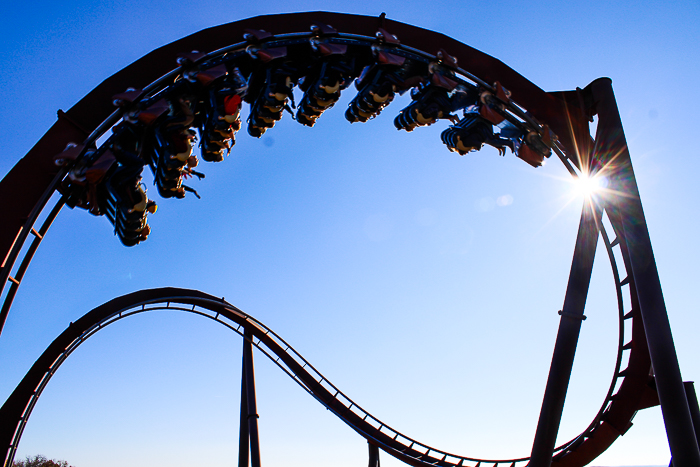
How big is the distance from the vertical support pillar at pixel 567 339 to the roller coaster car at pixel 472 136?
112 centimetres

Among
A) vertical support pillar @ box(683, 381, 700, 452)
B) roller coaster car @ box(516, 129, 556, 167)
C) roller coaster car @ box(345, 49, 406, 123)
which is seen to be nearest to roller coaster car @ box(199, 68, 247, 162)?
roller coaster car @ box(345, 49, 406, 123)

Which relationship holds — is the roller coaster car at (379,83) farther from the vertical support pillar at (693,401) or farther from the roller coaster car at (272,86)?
the vertical support pillar at (693,401)

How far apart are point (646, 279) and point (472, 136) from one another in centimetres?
218

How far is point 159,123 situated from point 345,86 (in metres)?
1.82

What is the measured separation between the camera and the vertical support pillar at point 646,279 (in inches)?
156

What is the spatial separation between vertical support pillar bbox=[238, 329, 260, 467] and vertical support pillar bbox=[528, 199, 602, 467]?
5.76 meters

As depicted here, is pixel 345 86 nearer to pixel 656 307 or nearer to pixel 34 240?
pixel 34 240

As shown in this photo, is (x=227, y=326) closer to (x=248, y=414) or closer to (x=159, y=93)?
(x=248, y=414)

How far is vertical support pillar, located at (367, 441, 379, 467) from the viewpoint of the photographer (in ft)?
31.7

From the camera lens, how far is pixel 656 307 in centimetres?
415

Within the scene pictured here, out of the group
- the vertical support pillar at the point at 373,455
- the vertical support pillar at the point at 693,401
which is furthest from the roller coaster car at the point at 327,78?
the vertical support pillar at the point at 373,455

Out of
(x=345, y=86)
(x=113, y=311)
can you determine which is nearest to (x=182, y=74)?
(x=345, y=86)

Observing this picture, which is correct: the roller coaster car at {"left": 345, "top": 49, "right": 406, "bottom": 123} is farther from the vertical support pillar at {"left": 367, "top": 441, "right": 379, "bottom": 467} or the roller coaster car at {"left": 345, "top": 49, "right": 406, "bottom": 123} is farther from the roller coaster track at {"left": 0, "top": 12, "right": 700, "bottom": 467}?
the vertical support pillar at {"left": 367, "top": 441, "right": 379, "bottom": 467}

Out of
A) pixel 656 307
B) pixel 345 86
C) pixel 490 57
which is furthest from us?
pixel 490 57
